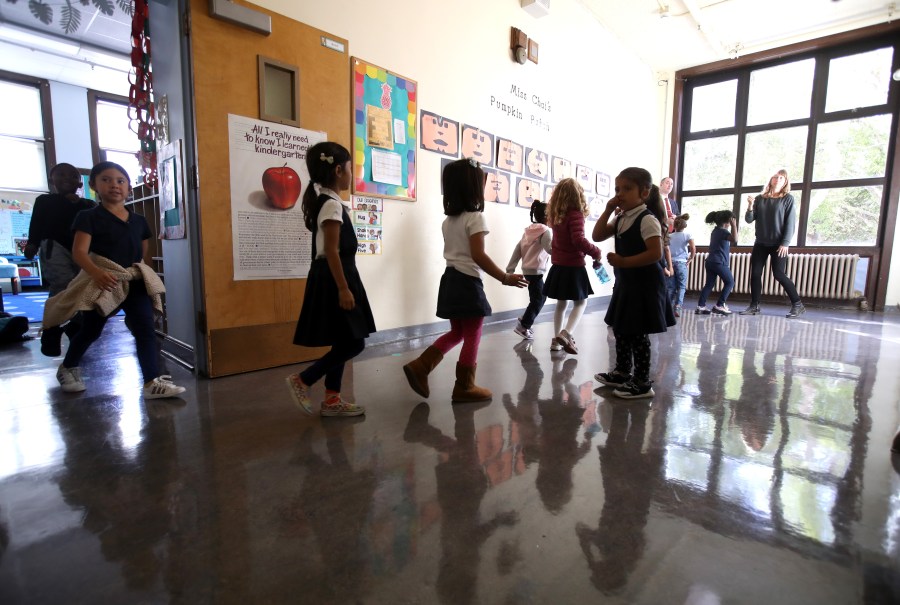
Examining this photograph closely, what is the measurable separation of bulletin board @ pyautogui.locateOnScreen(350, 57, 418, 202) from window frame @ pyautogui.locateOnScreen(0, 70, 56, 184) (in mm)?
8130

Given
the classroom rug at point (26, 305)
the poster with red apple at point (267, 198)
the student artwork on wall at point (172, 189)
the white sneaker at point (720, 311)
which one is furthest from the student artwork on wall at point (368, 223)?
the white sneaker at point (720, 311)

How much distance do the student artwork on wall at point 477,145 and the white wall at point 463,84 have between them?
0.08 metres

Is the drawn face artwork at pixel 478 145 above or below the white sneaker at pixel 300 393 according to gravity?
above

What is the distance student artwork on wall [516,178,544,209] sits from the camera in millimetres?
4422

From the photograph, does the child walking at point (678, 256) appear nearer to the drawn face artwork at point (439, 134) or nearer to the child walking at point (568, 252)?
the child walking at point (568, 252)

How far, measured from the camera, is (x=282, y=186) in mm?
2533

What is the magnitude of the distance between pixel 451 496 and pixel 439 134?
2.96m

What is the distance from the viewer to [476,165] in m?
1.93

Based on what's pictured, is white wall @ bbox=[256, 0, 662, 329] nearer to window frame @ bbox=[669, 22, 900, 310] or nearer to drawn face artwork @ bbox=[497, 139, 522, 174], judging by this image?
drawn face artwork @ bbox=[497, 139, 522, 174]

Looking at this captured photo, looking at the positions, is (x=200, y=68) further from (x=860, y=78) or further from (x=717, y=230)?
(x=860, y=78)

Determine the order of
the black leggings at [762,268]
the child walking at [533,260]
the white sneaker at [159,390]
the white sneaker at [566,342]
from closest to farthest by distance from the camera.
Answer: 1. the white sneaker at [159,390]
2. the white sneaker at [566,342]
3. the child walking at [533,260]
4. the black leggings at [762,268]

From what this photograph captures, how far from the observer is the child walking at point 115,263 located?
1909 mm

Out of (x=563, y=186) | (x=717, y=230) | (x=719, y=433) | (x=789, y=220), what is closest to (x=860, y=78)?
(x=789, y=220)

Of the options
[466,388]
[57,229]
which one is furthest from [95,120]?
[466,388]
